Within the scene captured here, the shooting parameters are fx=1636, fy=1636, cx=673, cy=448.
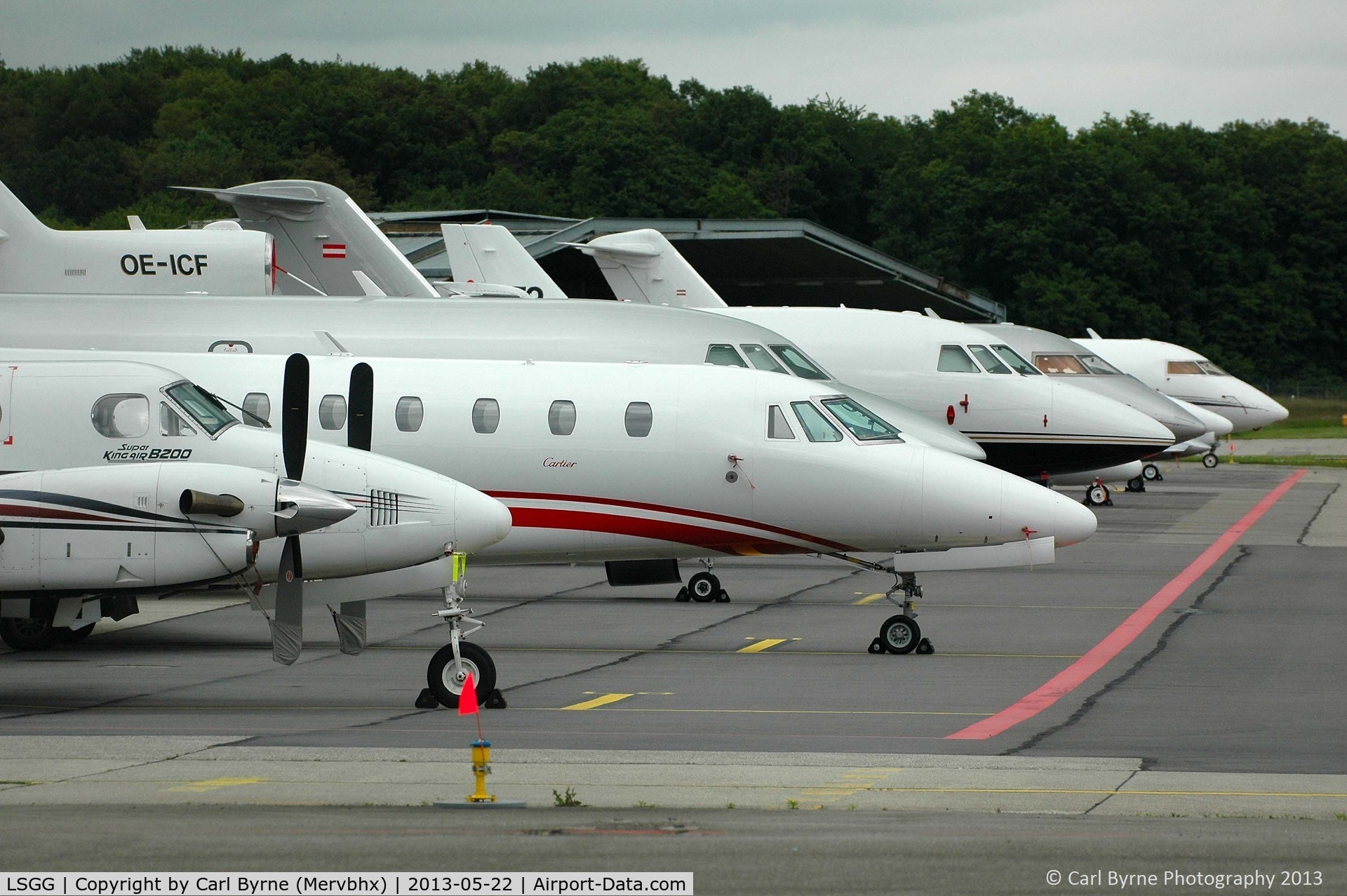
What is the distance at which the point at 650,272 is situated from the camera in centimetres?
3594

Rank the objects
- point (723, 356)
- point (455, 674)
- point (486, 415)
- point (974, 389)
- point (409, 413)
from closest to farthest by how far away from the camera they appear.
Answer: point (455, 674)
point (486, 415)
point (409, 413)
point (723, 356)
point (974, 389)

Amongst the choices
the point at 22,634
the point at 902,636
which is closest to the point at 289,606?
the point at 22,634

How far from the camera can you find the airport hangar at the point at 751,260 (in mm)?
46000

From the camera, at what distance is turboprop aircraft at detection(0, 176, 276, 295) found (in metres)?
25.0

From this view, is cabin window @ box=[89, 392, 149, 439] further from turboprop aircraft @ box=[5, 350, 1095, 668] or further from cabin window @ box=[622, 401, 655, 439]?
cabin window @ box=[622, 401, 655, 439]

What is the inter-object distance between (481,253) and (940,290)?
1813 centimetres

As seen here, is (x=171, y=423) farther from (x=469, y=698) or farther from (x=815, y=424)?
(x=815, y=424)

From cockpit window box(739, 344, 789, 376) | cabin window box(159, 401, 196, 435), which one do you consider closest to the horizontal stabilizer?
cockpit window box(739, 344, 789, 376)

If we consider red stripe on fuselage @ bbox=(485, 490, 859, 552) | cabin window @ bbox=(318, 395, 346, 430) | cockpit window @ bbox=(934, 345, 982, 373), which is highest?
cockpit window @ bbox=(934, 345, 982, 373)

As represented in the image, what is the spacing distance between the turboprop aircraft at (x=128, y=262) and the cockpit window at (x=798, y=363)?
7.91 meters

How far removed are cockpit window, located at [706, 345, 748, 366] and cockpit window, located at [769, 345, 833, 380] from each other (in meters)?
0.70

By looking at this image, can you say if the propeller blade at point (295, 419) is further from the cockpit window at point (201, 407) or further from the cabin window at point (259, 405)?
the cabin window at point (259, 405)

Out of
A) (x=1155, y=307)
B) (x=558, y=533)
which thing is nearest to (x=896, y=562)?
(x=558, y=533)

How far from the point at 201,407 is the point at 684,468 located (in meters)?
5.38
